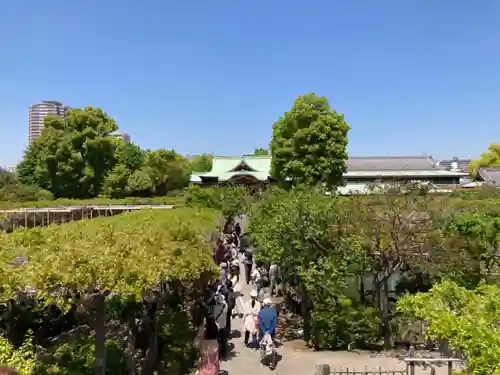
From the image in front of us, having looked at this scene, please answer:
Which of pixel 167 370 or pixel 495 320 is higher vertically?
pixel 495 320

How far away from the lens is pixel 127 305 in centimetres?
940

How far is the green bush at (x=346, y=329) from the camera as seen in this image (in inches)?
417

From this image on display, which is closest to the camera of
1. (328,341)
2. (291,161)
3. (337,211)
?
(328,341)

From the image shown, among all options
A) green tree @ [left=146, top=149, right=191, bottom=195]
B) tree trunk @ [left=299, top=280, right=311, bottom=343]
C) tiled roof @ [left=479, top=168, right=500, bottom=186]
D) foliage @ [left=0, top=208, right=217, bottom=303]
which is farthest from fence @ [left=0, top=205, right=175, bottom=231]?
tiled roof @ [left=479, top=168, right=500, bottom=186]

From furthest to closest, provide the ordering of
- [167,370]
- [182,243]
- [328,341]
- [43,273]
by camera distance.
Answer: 1. [328,341]
2. [167,370]
3. [182,243]
4. [43,273]

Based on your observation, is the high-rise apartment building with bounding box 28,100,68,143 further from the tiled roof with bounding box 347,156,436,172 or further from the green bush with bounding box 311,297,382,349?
the green bush with bounding box 311,297,382,349

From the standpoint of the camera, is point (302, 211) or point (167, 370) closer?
point (167, 370)

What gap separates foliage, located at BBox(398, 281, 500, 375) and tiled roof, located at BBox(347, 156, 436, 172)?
1863 inches

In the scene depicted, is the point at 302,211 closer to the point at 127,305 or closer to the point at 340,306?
the point at 340,306

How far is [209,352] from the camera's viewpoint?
8.01m

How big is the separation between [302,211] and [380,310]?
2.94 meters

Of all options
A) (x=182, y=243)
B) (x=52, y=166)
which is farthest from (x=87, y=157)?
(x=182, y=243)

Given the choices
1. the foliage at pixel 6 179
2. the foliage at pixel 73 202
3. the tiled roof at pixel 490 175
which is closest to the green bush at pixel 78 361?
the foliage at pixel 73 202

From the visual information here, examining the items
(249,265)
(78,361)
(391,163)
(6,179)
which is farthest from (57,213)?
(391,163)
